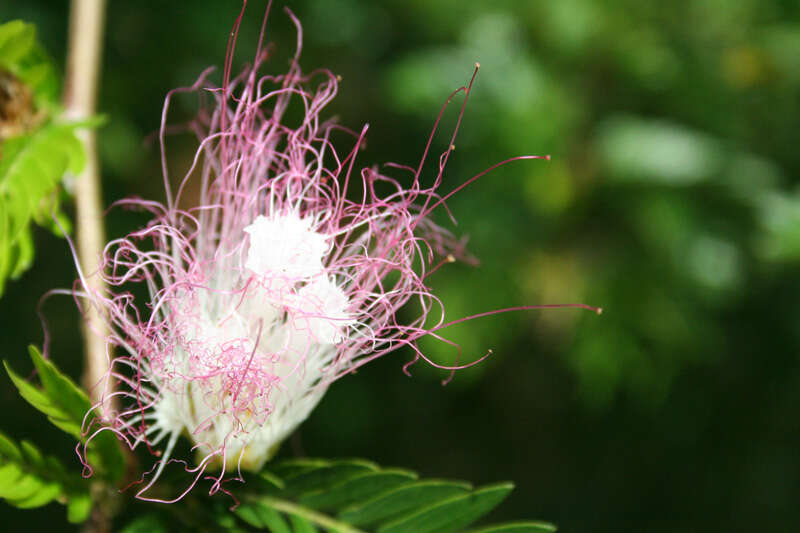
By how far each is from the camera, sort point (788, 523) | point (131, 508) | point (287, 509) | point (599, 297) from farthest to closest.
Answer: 1. point (788, 523)
2. point (599, 297)
3. point (131, 508)
4. point (287, 509)

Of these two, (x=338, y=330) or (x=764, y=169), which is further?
(x=764, y=169)

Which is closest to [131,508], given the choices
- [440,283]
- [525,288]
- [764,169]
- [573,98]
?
[440,283]

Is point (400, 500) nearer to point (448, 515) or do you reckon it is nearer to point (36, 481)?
point (448, 515)

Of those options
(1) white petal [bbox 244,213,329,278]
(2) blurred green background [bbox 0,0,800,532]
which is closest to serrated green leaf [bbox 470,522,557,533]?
(1) white petal [bbox 244,213,329,278]

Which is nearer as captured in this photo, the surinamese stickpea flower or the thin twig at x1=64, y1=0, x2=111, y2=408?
the surinamese stickpea flower

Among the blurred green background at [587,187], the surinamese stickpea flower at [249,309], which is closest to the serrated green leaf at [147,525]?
the surinamese stickpea flower at [249,309]

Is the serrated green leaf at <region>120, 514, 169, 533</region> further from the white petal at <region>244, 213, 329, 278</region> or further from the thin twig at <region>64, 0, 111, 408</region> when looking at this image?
the white petal at <region>244, 213, 329, 278</region>

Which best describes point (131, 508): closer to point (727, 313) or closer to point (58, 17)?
point (58, 17)

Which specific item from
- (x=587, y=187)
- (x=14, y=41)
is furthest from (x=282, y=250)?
(x=587, y=187)
